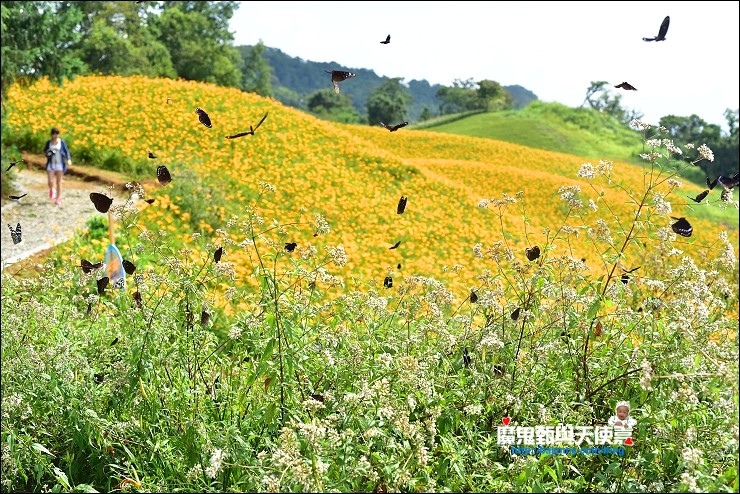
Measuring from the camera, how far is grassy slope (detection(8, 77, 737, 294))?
9.40 metres

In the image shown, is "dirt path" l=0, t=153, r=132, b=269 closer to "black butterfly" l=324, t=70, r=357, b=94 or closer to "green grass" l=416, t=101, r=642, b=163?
"black butterfly" l=324, t=70, r=357, b=94

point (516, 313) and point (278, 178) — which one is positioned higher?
point (516, 313)

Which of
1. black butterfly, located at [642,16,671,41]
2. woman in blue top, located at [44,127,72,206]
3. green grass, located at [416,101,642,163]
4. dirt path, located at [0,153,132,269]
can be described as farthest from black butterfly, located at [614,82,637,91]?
green grass, located at [416,101,642,163]

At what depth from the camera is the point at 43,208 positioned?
9867mm

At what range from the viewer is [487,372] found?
10.5 ft

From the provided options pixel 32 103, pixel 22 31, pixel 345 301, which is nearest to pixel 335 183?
pixel 22 31

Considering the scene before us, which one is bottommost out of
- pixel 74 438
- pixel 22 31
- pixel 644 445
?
pixel 74 438

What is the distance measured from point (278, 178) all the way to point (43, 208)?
375cm

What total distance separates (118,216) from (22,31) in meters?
9.20

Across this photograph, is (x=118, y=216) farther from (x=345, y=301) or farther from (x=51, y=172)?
(x=51, y=172)

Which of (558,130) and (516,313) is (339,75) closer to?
(516,313)

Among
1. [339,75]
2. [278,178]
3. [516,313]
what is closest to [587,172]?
[516,313]

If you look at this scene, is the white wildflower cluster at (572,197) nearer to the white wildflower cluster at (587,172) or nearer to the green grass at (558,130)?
the white wildflower cluster at (587,172)

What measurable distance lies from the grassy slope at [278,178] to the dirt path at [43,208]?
0.72m
